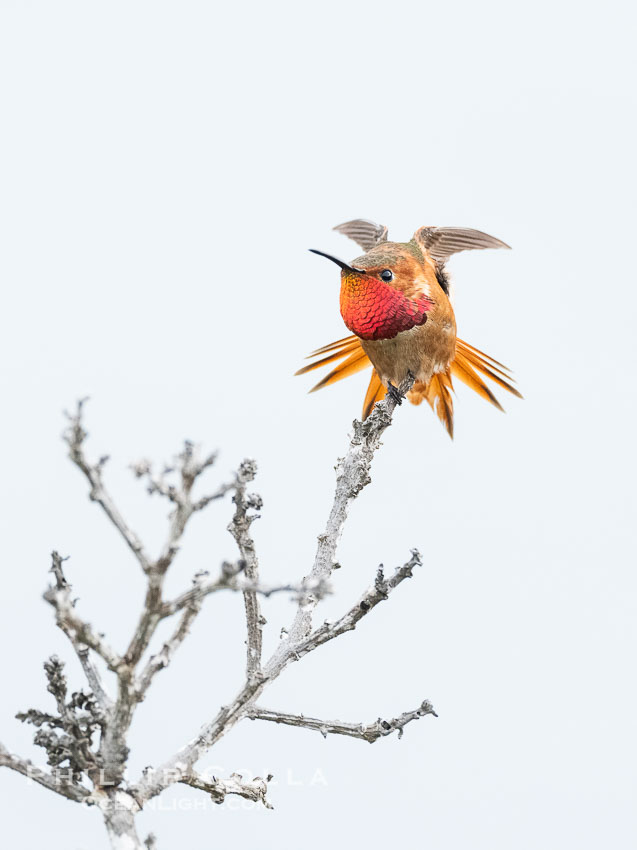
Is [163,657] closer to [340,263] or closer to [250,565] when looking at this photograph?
[250,565]

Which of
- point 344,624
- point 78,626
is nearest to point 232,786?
point 344,624

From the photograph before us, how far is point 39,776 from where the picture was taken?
3184 mm

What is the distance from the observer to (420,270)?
6324 mm

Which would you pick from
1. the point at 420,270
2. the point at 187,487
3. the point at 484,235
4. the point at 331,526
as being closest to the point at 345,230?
the point at 484,235

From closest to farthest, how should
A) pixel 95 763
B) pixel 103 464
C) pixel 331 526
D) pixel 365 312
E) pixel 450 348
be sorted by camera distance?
pixel 103 464
pixel 95 763
pixel 331 526
pixel 365 312
pixel 450 348

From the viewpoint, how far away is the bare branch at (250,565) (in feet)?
12.5

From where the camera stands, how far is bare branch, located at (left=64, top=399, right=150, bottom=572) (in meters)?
2.78

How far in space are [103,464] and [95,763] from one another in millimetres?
1062

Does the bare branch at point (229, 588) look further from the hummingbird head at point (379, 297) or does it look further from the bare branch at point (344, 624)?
the hummingbird head at point (379, 297)

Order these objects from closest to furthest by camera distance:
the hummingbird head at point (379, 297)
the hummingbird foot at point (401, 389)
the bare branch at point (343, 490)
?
the bare branch at point (343, 490) < the hummingbird foot at point (401, 389) < the hummingbird head at point (379, 297)

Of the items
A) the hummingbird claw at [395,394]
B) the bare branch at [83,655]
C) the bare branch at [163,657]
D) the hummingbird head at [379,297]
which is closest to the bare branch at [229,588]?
the bare branch at [163,657]

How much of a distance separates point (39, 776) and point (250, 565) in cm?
113

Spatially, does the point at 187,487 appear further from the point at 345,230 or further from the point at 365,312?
the point at 345,230

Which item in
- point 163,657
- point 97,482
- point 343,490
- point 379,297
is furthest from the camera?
point 379,297
